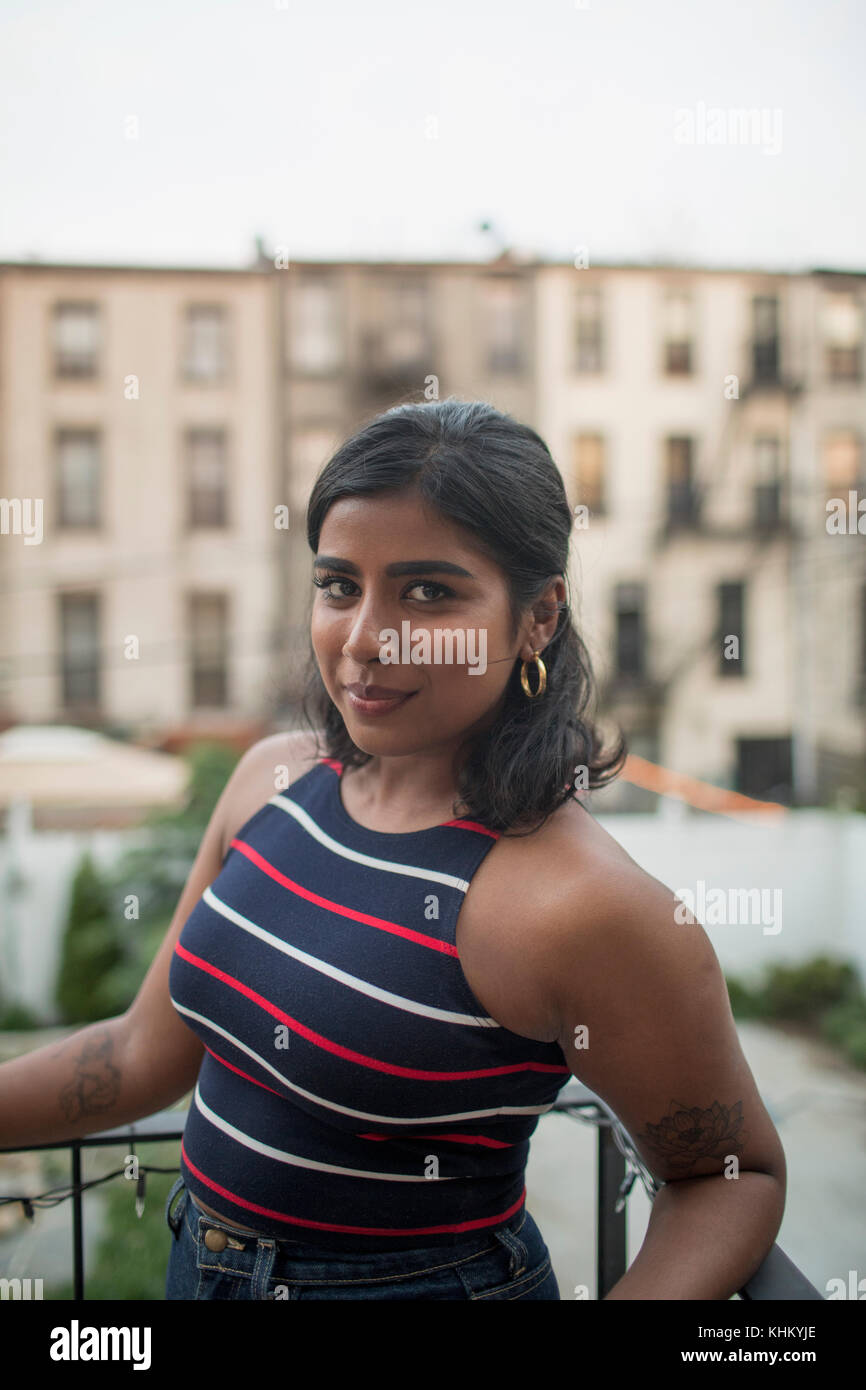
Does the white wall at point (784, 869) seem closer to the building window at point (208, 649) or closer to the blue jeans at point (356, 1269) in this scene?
the building window at point (208, 649)

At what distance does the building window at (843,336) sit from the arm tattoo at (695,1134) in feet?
47.1

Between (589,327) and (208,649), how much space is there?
22.4 feet

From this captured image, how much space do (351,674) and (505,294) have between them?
13.1m

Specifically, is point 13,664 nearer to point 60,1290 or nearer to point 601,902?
point 60,1290

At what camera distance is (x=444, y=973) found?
3.01 ft

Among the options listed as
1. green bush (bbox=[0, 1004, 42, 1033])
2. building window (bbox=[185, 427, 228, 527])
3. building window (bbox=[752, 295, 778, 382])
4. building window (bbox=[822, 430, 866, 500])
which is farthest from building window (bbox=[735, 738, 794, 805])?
green bush (bbox=[0, 1004, 42, 1033])

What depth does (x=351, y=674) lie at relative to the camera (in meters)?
0.98

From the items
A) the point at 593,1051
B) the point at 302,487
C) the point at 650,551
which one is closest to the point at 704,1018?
the point at 593,1051

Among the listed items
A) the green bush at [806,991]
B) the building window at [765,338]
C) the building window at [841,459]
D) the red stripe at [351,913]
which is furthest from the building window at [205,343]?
the red stripe at [351,913]

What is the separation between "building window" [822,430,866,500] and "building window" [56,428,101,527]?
10.1m

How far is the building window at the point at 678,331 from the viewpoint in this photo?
43.3ft

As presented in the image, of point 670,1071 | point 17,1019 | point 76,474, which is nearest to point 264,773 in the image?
point 670,1071

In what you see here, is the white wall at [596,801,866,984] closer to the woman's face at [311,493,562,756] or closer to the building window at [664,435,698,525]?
the building window at [664,435,698,525]

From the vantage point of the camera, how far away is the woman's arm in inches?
33.7
